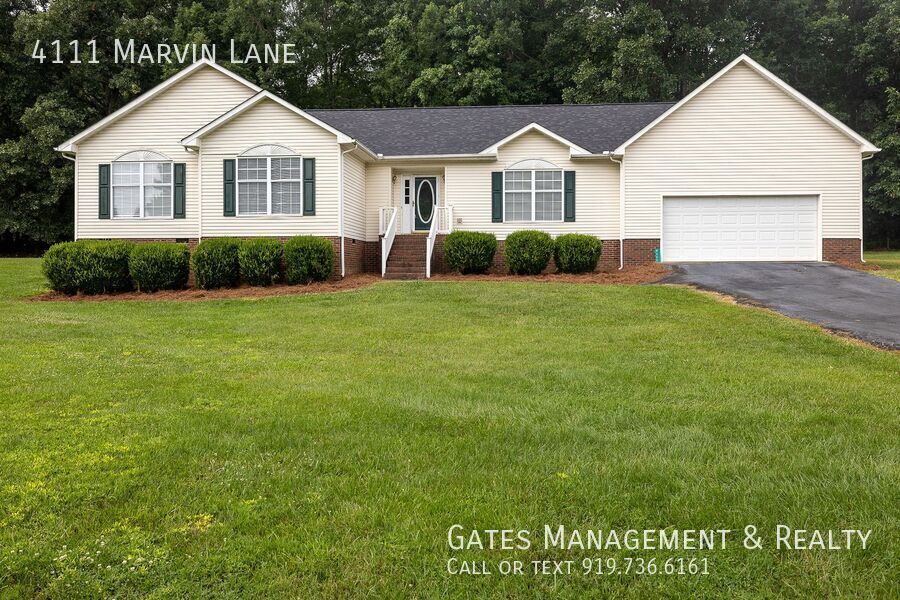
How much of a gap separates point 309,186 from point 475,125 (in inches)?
261

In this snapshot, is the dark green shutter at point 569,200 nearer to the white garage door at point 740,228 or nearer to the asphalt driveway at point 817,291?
the white garage door at point 740,228

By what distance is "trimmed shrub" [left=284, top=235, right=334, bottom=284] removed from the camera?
15.3 m

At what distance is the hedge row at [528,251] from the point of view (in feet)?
55.5

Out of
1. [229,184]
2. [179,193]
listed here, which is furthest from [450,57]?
[229,184]

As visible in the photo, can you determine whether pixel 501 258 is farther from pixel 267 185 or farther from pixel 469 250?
pixel 267 185

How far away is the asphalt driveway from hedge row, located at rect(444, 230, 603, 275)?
7.40 feet

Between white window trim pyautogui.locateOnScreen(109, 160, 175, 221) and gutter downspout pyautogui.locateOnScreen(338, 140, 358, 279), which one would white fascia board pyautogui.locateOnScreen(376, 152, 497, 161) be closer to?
gutter downspout pyautogui.locateOnScreen(338, 140, 358, 279)

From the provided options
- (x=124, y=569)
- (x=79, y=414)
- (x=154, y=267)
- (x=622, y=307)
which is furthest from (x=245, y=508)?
(x=154, y=267)

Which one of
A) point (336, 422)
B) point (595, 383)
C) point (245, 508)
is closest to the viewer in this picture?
point (245, 508)

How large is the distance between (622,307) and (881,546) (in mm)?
8406

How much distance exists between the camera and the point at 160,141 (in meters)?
18.5

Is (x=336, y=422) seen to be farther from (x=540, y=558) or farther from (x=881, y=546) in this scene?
(x=881, y=546)

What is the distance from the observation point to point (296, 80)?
35656mm

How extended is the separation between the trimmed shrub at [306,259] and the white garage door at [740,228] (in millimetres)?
9484
